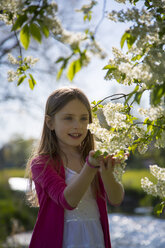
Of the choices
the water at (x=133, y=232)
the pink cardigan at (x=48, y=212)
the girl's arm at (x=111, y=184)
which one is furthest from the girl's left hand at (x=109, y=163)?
the water at (x=133, y=232)

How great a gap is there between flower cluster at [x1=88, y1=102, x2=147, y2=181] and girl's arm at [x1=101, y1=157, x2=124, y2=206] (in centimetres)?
7

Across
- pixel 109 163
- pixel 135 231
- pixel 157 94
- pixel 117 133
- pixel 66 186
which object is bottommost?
pixel 135 231

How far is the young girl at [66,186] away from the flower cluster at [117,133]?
0.33 metres

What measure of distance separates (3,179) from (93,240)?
8.58m

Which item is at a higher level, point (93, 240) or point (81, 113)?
point (81, 113)

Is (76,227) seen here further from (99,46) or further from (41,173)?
(99,46)

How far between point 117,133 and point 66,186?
0.50 meters

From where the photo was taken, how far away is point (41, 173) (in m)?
1.64

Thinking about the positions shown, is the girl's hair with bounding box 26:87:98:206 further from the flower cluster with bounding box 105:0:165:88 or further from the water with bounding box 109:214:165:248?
the water with bounding box 109:214:165:248

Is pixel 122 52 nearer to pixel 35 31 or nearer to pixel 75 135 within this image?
pixel 35 31

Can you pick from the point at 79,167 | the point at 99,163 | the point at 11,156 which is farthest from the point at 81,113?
the point at 11,156

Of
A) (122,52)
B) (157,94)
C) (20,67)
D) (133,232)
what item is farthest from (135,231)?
(157,94)

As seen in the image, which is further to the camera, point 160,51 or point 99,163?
point 99,163

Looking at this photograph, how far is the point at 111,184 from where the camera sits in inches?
57.8
